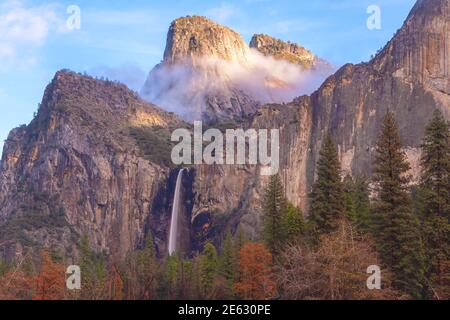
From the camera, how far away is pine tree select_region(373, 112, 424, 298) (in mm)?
52156

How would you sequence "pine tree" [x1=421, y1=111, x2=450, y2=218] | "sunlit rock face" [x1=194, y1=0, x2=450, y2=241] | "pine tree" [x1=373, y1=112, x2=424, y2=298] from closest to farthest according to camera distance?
"pine tree" [x1=421, y1=111, x2=450, y2=218] < "pine tree" [x1=373, y1=112, x2=424, y2=298] < "sunlit rock face" [x1=194, y1=0, x2=450, y2=241]

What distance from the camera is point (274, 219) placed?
6800 centimetres

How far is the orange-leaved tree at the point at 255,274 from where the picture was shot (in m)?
50.9

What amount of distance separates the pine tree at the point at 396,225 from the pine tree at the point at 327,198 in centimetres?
413

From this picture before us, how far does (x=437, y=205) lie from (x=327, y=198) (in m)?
11.3

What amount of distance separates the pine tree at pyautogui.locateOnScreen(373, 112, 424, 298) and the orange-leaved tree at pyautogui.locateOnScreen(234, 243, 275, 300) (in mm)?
8796

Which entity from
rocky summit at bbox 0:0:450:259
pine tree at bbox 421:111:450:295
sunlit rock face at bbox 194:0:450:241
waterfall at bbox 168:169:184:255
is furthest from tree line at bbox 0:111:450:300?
waterfall at bbox 168:169:184:255

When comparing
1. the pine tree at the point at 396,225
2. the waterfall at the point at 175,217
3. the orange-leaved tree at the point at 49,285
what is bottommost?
the orange-leaved tree at the point at 49,285

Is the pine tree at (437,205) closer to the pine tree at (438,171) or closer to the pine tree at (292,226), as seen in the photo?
the pine tree at (438,171)

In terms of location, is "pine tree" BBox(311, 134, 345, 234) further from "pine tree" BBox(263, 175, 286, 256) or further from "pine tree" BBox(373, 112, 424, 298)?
"pine tree" BBox(263, 175, 286, 256)

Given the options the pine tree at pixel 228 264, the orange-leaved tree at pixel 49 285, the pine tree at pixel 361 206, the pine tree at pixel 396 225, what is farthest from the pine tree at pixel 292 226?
the orange-leaved tree at pixel 49 285

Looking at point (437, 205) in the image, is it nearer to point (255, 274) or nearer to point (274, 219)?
point (255, 274)
